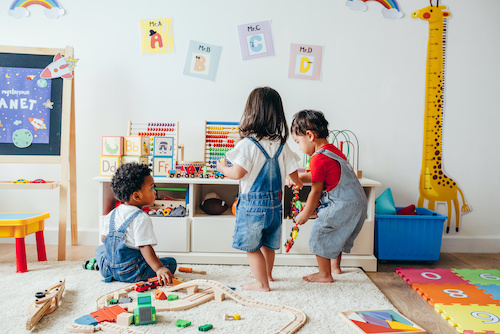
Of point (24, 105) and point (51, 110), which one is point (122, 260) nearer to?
point (51, 110)

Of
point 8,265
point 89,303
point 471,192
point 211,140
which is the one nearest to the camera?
point 89,303

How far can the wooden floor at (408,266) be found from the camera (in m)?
1.69

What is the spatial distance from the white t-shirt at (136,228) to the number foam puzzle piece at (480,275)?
1601mm

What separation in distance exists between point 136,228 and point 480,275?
180 centimetres

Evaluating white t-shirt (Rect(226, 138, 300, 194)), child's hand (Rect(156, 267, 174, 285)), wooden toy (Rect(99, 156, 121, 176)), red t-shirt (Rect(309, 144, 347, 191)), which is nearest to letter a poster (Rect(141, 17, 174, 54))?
wooden toy (Rect(99, 156, 121, 176))

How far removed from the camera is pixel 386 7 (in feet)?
9.30

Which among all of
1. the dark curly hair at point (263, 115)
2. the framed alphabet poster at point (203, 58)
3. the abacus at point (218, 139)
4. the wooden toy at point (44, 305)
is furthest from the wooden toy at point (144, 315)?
the framed alphabet poster at point (203, 58)

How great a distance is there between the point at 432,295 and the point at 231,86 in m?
1.74

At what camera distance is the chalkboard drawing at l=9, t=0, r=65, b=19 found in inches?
113

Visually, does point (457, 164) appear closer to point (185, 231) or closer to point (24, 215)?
point (185, 231)

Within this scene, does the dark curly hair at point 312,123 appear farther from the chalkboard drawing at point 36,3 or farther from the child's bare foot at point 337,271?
the chalkboard drawing at point 36,3

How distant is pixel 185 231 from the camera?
246 centimetres

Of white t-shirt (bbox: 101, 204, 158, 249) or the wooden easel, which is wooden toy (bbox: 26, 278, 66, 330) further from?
the wooden easel

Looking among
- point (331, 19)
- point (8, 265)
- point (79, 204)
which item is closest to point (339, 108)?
point (331, 19)
